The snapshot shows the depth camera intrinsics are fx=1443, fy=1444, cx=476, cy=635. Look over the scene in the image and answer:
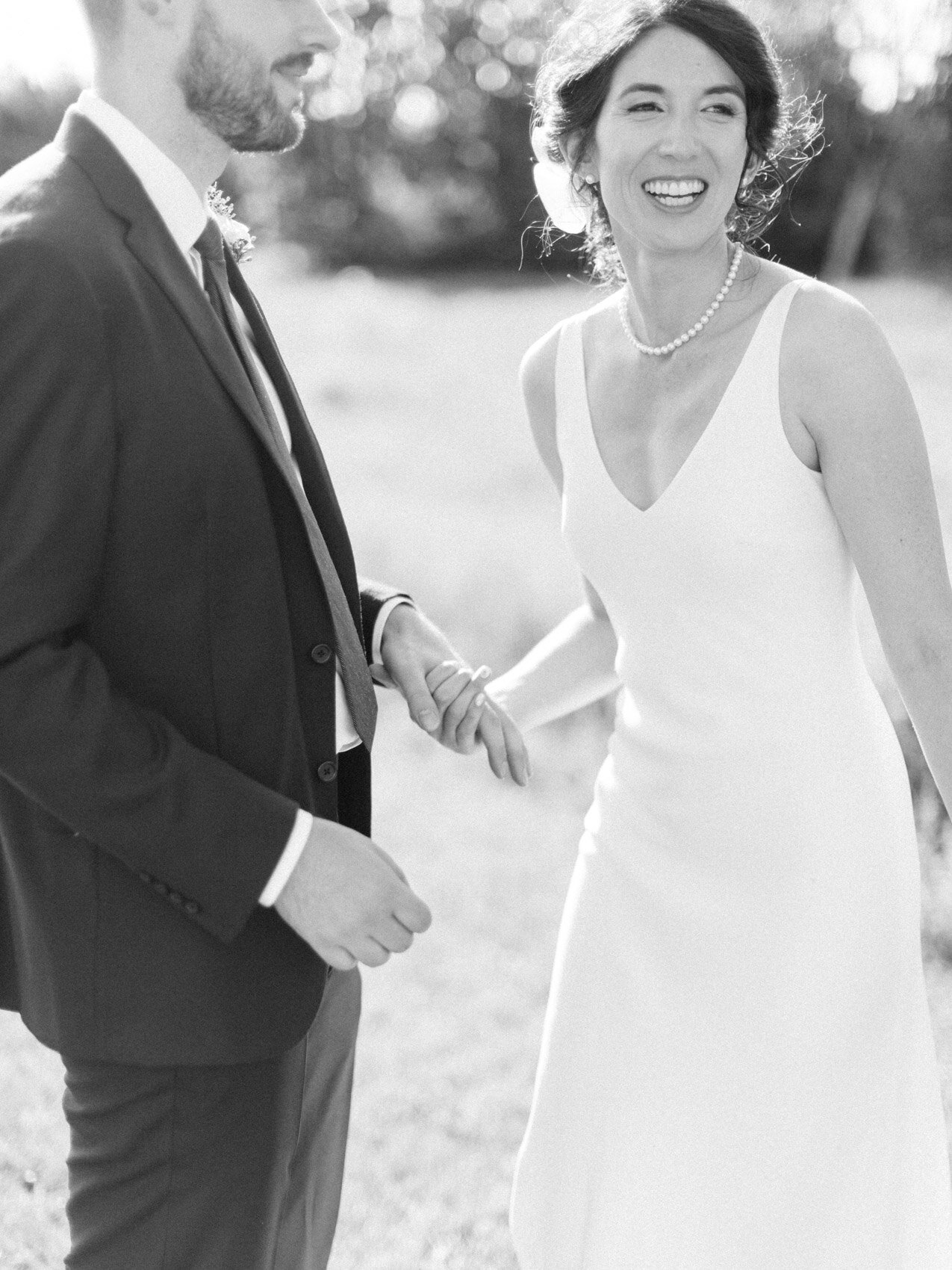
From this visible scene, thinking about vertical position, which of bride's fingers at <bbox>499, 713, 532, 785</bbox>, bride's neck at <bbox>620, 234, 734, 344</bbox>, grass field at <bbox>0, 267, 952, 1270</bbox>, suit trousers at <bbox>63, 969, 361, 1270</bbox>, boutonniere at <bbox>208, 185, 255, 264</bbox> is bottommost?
grass field at <bbox>0, 267, 952, 1270</bbox>

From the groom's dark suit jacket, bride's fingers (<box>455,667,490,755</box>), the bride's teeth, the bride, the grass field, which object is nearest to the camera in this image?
the groom's dark suit jacket

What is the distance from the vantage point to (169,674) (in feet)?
6.14

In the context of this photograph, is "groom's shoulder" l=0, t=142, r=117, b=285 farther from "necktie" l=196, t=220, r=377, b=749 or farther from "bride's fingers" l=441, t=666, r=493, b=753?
"bride's fingers" l=441, t=666, r=493, b=753

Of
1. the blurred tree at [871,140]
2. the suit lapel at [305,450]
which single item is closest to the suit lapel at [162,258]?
the suit lapel at [305,450]

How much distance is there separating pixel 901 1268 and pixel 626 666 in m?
1.11

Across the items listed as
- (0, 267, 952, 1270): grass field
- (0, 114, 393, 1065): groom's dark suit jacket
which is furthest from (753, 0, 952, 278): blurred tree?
(0, 114, 393, 1065): groom's dark suit jacket

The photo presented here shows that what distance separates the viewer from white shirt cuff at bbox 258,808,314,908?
179cm

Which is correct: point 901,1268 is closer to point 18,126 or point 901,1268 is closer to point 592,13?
point 592,13

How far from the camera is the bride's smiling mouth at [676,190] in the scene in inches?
93.3

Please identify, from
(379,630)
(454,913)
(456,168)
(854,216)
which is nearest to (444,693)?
(379,630)

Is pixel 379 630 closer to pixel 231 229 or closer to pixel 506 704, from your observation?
pixel 506 704

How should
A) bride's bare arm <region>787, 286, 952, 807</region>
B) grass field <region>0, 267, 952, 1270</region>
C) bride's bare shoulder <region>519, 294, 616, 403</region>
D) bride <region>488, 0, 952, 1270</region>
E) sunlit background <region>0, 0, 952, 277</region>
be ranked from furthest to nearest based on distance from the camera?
1. sunlit background <region>0, 0, 952, 277</region>
2. grass field <region>0, 267, 952, 1270</region>
3. bride's bare shoulder <region>519, 294, 616, 403</region>
4. bride <region>488, 0, 952, 1270</region>
5. bride's bare arm <region>787, 286, 952, 807</region>

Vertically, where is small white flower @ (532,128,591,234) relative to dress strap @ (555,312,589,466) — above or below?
above

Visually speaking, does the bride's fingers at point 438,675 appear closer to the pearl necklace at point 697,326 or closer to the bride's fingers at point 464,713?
the bride's fingers at point 464,713
